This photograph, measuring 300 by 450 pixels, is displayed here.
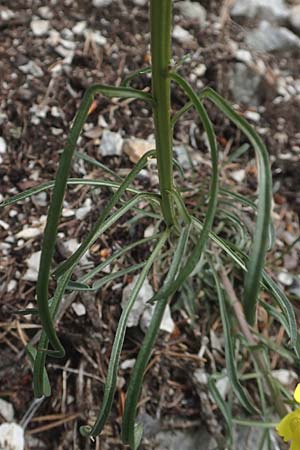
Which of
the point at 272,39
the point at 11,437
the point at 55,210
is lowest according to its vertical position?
the point at 11,437

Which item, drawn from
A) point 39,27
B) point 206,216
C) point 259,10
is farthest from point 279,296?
point 259,10

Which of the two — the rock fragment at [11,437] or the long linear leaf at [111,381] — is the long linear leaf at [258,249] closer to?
the long linear leaf at [111,381]

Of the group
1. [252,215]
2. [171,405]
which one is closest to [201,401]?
[171,405]

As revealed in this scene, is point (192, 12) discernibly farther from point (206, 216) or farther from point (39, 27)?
point (206, 216)

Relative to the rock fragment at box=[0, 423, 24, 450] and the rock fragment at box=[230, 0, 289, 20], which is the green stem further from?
the rock fragment at box=[230, 0, 289, 20]

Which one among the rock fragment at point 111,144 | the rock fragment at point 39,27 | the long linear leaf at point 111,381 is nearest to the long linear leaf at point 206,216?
the long linear leaf at point 111,381
